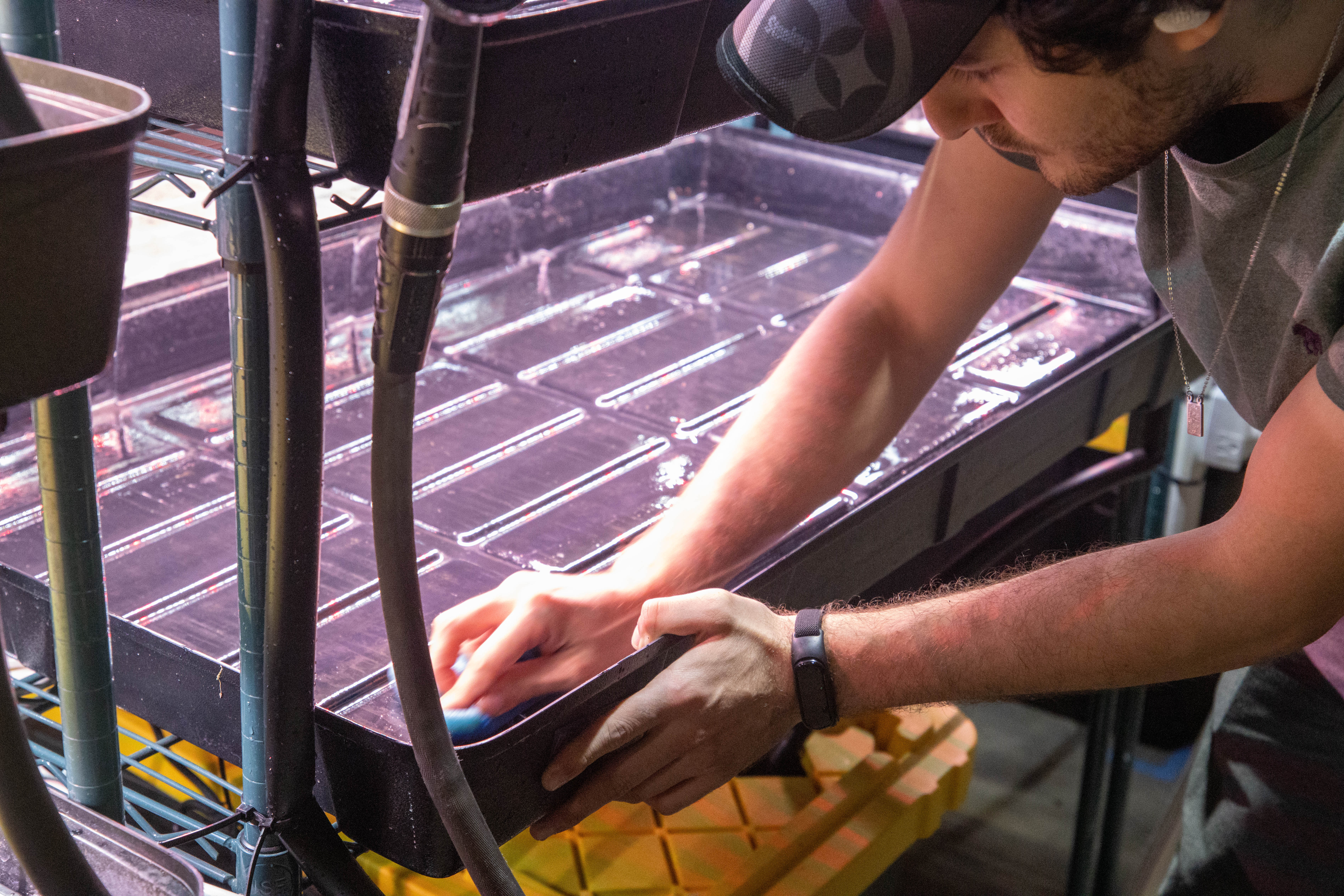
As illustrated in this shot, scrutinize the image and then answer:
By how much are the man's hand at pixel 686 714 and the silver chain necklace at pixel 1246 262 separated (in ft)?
1.61

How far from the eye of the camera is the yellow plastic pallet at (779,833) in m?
1.21

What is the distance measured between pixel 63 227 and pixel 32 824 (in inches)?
11.4

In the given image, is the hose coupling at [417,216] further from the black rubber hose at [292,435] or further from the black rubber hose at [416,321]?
the black rubber hose at [292,435]

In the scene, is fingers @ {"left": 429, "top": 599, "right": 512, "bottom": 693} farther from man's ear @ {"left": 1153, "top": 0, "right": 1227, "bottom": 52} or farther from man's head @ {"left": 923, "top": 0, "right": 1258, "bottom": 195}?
man's ear @ {"left": 1153, "top": 0, "right": 1227, "bottom": 52}

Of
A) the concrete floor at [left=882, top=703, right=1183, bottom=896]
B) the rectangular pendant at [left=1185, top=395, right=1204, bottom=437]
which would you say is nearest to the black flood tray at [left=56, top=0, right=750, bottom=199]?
the rectangular pendant at [left=1185, top=395, right=1204, bottom=437]

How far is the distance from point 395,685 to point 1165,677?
590mm

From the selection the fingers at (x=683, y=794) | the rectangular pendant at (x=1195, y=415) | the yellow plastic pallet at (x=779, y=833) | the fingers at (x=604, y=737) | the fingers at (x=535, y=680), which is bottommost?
the yellow plastic pallet at (x=779, y=833)

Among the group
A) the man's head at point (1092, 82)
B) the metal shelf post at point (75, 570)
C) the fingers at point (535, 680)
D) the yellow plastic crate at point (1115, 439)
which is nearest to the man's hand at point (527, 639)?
the fingers at point (535, 680)

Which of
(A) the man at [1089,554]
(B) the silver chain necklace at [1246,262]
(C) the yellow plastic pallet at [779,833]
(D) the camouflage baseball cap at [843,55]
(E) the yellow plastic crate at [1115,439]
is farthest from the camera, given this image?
(E) the yellow plastic crate at [1115,439]

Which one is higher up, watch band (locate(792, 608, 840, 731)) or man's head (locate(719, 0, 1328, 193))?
man's head (locate(719, 0, 1328, 193))

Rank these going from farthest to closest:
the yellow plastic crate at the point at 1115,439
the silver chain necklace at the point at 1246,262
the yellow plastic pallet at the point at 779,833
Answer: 1. the yellow plastic crate at the point at 1115,439
2. the yellow plastic pallet at the point at 779,833
3. the silver chain necklace at the point at 1246,262

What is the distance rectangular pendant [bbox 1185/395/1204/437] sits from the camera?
1211mm

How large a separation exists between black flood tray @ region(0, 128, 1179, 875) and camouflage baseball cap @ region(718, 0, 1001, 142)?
42 centimetres

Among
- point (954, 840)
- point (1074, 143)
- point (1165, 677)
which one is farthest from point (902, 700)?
point (954, 840)
